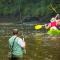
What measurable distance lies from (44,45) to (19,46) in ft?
31.5

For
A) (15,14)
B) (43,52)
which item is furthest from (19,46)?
(15,14)

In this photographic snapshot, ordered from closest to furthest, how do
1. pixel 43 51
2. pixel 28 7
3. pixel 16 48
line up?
pixel 16 48, pixel 43 51, pixel 28 7

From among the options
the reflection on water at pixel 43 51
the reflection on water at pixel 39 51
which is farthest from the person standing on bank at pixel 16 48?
the reflection on water at pixel 43 51

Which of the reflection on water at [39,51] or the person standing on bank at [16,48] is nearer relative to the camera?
the person standing on bank at [16,48]

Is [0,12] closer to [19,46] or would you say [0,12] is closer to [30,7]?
[30,7]

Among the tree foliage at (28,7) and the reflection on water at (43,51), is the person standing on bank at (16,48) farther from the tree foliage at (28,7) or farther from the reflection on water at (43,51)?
the tree foliage at (28,7)

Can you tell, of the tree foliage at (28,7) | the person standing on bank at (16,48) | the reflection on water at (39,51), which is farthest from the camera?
the tree foliage at (28,7)

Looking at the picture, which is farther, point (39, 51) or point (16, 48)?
point (39, 51)

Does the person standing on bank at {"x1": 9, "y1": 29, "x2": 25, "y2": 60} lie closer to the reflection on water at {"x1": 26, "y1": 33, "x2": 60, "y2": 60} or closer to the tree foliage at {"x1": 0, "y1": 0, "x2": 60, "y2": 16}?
the reflection on water at {"x1": 26, "y1": 33, "x2": 60, "y2": 60}

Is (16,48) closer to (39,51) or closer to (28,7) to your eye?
(39,51)

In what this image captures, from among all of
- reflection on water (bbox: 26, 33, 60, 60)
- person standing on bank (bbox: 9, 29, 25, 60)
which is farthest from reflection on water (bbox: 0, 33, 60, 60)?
person standing on bank (bbox: 9, 29, 25, 60)

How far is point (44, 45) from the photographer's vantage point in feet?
74.5

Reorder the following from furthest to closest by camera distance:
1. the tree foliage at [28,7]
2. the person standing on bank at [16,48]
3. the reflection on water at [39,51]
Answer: the tree foliage at [28,7]
the reflection on water at [39,51]
the person standing on bank at [16,48]

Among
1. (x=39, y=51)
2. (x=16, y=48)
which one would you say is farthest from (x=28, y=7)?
(x=16, y=48)
